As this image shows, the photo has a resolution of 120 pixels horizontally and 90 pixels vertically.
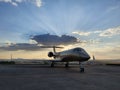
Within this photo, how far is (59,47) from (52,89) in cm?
5635

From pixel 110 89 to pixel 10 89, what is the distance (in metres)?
5.32

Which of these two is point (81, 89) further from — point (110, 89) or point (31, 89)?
point (31, 89)

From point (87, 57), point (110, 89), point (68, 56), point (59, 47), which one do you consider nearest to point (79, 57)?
point (87, 57)

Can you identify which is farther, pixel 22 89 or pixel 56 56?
pixel 56 56

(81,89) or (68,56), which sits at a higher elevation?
(68,56)

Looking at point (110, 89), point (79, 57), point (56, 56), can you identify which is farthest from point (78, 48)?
point (110, 89)

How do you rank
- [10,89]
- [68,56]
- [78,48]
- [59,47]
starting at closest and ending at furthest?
[10,89] → [78,48] → [68,56] → [59,47]

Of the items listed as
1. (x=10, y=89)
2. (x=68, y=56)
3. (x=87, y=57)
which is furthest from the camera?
(x=68, y=56)

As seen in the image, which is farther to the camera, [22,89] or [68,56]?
[68,56]

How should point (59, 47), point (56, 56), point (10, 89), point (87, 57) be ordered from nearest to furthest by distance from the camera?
point (10, 89) < point (87, 57) < point (56, 56) < point (59, 47)

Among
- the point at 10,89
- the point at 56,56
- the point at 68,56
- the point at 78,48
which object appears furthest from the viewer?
the point at 56,56

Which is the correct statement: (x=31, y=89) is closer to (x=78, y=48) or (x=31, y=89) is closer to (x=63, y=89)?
(x=63, y=89)

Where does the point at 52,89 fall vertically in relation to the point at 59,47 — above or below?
below

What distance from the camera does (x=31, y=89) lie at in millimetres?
12703
